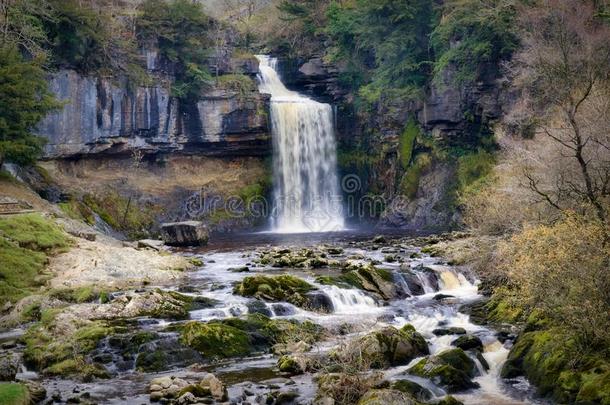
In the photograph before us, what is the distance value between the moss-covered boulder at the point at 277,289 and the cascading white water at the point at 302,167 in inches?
1079

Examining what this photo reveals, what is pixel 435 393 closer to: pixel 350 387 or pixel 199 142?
pixel 350 387

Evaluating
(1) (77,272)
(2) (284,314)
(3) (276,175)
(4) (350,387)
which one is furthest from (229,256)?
(4) (350,387)

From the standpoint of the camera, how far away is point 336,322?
70.8 feet

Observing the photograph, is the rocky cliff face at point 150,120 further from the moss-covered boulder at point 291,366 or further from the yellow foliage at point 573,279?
the yellow foliage at point 573,279

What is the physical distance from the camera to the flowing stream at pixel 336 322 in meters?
15.7

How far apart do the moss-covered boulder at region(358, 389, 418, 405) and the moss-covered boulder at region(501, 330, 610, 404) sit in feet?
10.8

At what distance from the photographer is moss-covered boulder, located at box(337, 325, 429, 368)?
56.0ft

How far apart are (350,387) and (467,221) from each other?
17848mm

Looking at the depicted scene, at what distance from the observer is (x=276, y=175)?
5372 cm

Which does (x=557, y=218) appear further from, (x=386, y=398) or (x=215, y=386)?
(x=215, y=386)

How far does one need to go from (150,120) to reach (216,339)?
34.4 m

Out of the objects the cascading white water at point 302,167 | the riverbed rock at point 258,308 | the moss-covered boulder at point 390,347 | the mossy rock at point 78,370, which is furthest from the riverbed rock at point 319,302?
the cascading white water at point 302,167

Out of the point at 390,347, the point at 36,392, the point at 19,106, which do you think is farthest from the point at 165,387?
the point at 19,106

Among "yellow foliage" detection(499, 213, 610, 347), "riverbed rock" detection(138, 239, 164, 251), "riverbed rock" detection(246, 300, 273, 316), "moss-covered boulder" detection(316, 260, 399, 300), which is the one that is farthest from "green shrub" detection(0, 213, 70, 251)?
"yellow foliage" detection(499, 213, 610, 347)
